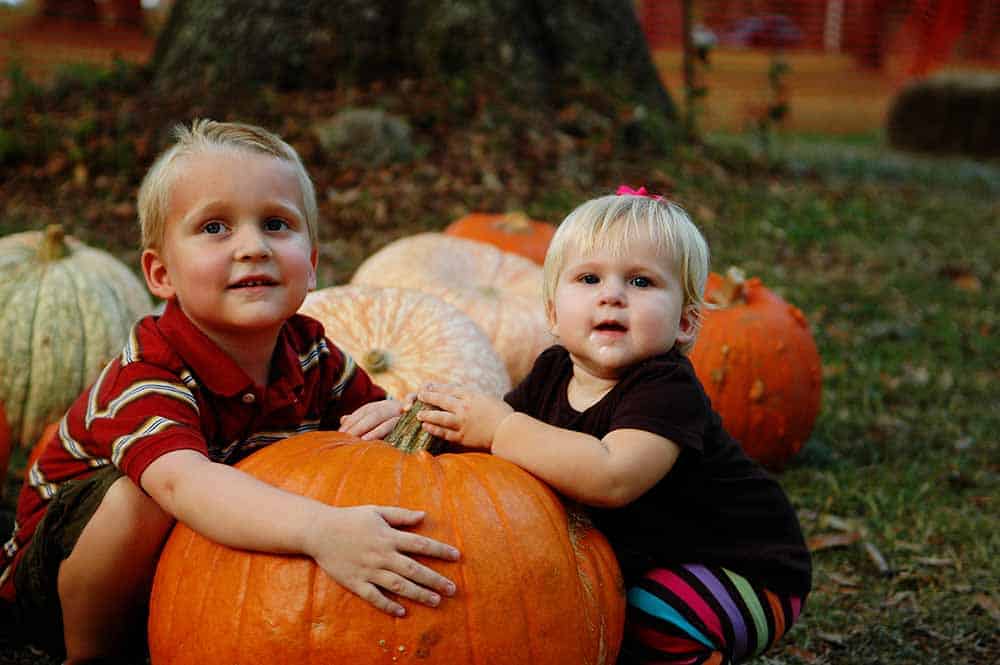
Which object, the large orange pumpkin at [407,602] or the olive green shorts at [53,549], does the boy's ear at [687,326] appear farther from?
the olive green shorts at [53,549]

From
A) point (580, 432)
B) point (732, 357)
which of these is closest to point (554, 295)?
point (580, 432)

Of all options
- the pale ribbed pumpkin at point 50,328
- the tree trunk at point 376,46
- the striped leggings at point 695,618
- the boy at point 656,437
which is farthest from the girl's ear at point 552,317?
the tree trunk at point 376,46

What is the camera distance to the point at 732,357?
13.4ft

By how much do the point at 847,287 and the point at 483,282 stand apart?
3234mm

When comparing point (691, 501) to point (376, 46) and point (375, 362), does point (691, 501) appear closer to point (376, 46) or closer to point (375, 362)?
point (375, 362)

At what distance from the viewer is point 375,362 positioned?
3484 mm

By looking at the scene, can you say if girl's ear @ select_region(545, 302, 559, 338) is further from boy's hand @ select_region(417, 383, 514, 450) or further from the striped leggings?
the striped leggings

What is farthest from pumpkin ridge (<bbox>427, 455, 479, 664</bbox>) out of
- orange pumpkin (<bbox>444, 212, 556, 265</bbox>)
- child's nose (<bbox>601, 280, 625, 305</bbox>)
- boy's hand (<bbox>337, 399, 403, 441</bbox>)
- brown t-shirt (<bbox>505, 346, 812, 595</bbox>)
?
orange pumpkin (<bbox>444, 212, 556, 265</bbox>)

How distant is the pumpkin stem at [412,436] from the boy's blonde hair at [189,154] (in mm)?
570

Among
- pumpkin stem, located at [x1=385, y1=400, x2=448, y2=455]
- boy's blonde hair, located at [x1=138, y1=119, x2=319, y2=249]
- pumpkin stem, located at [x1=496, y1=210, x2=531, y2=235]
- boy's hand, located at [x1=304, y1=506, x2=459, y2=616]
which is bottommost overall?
pumpkin stem, located at [x1=496, y1=210, x2=531, y2=235]

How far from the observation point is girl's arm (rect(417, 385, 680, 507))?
7.24 feet

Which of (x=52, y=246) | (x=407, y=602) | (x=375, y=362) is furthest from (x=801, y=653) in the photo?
(x=52, y=246)

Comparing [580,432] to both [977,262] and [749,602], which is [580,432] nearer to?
[749,602]

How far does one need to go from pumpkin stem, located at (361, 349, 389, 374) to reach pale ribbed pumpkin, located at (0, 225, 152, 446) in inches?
42.1
